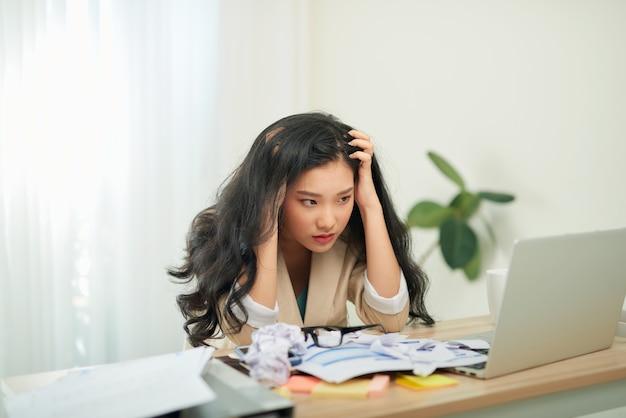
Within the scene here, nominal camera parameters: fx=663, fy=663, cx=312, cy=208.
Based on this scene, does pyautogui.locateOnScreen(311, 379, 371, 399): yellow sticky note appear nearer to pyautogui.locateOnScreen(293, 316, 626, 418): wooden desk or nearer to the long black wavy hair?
pyautogui.locateOnScreen(293, 316, 626, 418): wooden desk

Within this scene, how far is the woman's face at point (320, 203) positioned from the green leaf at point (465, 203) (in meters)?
1.77

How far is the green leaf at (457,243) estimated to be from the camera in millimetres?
2914

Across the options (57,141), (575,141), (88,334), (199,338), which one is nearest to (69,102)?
(57,141)

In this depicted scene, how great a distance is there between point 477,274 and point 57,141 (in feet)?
6.18

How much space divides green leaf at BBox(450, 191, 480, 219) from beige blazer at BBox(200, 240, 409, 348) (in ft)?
5.28

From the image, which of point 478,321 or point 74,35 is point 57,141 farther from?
point 478,321

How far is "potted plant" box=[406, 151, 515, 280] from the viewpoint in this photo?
114 inches

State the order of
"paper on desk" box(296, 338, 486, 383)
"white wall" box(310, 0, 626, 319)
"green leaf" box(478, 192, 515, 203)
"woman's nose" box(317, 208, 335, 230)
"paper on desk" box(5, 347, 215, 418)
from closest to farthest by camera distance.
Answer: "paper on desk" box(5, 347, 215, 418) → "paper on desk" box(296, 338, 486, 383) → "woman's nose" box(317, 208, 335, 230) → "white wall" box(310, 0, 626, 319) → "green leaf" box(478, 192, 515, 203)

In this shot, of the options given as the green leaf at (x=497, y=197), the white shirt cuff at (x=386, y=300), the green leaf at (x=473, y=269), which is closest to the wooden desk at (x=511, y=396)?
the white shirt cuff at (x=386, y=300)

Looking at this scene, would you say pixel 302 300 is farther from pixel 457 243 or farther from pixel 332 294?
pixel 457 243

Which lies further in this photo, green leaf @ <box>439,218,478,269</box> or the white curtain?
green leaf @ <box>439,218,478,269</box>

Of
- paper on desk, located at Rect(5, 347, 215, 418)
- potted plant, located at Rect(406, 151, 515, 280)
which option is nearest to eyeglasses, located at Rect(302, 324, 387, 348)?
paper on desk, located at Rect(5, 347, 215, 418)

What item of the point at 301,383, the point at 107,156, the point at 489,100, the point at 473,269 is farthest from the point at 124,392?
the point at 489,100

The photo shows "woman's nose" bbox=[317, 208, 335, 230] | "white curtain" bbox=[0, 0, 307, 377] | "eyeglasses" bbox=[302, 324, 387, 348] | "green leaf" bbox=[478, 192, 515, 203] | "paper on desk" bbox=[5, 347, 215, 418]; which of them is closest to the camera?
"paper on desk" bbox=[5, 347, 215, 418]
